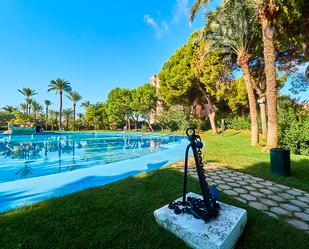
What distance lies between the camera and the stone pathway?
8.95 feet

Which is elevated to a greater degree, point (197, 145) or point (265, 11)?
point (265, 11)

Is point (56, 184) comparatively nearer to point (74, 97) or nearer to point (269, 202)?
point (269, 202)

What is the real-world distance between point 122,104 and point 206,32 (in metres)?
21.4

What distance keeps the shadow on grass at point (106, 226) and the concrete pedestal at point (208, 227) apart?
11 cm

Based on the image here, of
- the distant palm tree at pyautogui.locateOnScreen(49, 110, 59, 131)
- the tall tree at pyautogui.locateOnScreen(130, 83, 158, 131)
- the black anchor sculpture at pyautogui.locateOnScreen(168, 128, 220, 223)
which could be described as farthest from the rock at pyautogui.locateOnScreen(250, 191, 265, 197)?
the distant palm tree at pyautogui.locateOnScreen(49, 110, 59, 131)

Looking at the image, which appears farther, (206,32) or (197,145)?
(206,32)

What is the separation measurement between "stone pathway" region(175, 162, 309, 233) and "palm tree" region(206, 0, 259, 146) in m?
6.25

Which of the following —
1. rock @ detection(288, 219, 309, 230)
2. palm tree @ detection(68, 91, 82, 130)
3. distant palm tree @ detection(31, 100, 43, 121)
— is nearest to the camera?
rock @ detection(288, 219, 309, 230)

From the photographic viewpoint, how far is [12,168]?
22.8ft

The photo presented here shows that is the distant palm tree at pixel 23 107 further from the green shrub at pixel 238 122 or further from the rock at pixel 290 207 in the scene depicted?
the rock at pixel 290 207

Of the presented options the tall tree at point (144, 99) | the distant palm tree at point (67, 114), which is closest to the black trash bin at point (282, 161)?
the tall tree at point (144, 99)

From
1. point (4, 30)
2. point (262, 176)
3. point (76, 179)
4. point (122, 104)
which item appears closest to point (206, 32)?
point (262, 176)

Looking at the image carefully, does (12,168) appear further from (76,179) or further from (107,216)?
(107,216)

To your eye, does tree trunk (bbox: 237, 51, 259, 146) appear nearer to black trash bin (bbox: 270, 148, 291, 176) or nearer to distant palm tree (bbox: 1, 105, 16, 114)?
black trash bin (bbox: 270, 148, 291, 176)
